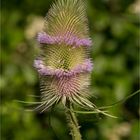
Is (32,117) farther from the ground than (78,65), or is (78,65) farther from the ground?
(78,65)

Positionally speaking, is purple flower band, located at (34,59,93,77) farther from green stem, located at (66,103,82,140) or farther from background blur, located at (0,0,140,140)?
background blur, located at (0,0,140,140)

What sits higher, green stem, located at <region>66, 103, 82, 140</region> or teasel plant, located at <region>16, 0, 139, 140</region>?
teasel plant, located at <region>16, 0, 139, 140</region>

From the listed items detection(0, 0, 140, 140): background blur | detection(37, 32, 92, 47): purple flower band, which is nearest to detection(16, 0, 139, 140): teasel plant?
detection(37, 32, 92, 47): purple flower band

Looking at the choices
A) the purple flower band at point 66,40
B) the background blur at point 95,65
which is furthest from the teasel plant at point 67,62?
the background blur at point 95,65

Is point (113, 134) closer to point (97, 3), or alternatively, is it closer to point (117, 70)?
point (117, 70)

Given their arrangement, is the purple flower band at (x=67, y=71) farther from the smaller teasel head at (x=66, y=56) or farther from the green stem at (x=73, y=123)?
the green stem at (x=73, y=123)

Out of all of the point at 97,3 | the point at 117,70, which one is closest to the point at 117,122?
the point at 117,70

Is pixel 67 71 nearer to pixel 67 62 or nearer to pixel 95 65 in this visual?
pixel 67 62
